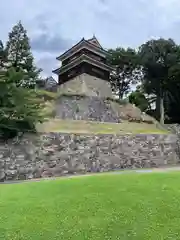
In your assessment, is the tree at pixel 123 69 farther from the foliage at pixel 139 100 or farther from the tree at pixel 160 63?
the tree at pixel 160 63

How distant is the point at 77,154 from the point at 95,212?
1340 centimetres

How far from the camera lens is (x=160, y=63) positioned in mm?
34312

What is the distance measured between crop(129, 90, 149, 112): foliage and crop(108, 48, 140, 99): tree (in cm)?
213

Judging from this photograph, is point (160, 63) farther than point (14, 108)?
Yes

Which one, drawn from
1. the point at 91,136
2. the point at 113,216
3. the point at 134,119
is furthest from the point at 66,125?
the point at 113,216

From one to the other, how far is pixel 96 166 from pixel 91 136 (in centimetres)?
200

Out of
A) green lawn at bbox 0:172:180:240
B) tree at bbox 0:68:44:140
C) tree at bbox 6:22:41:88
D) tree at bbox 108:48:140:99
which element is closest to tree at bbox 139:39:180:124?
tree at bbox 108:48:140:99

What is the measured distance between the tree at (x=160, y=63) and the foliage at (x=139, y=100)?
2078mm

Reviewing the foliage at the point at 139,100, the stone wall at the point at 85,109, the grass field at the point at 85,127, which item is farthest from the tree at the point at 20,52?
the foliage at the point at 139,100

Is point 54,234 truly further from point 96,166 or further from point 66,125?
point 66,125

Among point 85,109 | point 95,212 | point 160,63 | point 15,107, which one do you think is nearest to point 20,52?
point 85,109

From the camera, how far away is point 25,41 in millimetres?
32031

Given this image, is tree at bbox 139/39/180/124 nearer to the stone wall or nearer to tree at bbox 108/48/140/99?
tree at bbox 108/48/140/99

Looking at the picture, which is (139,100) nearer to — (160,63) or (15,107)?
(160,63)
